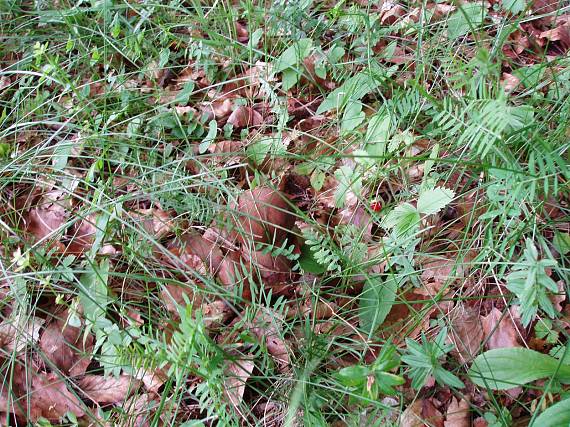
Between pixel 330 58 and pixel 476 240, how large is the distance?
806 millimetres

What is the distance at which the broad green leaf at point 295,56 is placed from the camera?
184 centimetres

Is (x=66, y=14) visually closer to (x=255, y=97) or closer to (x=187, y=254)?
(x=255, y=97)

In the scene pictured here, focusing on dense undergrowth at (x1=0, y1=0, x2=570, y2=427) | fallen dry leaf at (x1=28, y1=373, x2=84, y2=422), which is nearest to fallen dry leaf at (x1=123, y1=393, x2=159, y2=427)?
dense undergrowth at (x1=0, y1=0, x2=570, y2=427)

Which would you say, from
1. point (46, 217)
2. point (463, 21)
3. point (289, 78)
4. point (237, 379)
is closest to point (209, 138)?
point (289, 78)

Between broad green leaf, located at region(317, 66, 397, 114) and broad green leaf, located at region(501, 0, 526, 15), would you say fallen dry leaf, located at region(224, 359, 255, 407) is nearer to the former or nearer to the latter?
broad green leaf, located at region(317, 66, 397, 114)

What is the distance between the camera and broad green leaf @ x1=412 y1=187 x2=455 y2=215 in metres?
1.38

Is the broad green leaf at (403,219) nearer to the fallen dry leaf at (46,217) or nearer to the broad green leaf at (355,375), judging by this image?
the broad green leaf at (355,375)

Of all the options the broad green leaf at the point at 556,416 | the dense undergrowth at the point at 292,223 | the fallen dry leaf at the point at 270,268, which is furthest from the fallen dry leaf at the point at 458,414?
the fallen dry leaf at the point at 270,268

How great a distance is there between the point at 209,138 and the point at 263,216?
399mm

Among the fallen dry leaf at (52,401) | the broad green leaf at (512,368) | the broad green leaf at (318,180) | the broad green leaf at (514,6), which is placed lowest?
the fallen dry leaf at (52,401)

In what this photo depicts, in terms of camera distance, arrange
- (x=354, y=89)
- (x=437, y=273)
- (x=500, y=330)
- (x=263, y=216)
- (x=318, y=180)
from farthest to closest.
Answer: (x=354, y=89) < (x=318, y=180) < (x=263, y=216) < (x=437, y=273) < (x=500, y=330)

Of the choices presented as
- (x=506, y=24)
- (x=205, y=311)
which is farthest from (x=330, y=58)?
(x=205, y=311)

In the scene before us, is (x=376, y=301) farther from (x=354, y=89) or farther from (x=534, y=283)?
(x=354, y=89)

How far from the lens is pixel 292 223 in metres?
1.54
